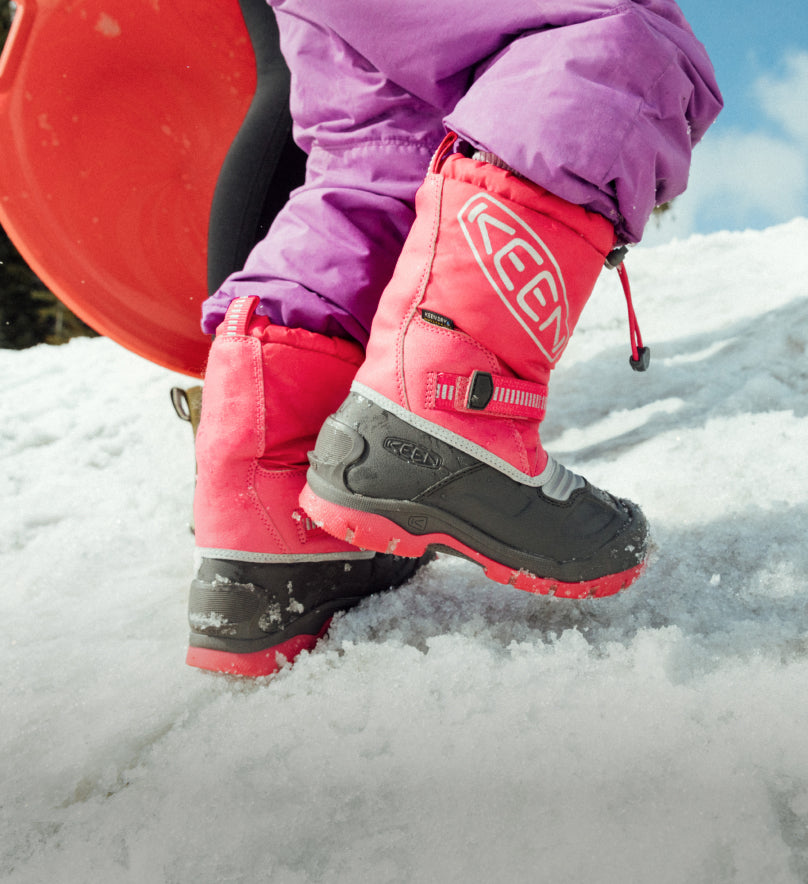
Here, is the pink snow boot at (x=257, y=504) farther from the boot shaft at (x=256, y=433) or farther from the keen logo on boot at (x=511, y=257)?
the keen logo on boot at (x=511, y=257)

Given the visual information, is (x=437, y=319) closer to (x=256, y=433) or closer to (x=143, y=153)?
(x=256, y=433)

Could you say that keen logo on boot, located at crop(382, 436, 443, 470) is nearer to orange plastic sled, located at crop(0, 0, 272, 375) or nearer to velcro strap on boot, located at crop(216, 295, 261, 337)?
velcro strap on boot, located at crop(216, 295, 261, 337)

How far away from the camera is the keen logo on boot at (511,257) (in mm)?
669

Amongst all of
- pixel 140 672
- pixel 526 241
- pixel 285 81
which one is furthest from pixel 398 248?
pixel 140 672

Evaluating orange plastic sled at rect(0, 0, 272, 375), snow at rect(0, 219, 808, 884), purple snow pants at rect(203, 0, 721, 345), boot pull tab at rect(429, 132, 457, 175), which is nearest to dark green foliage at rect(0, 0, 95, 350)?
orange plastic sled at rect(0, 0, 272, 375)

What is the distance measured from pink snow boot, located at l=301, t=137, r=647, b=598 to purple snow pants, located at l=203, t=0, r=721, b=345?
1.9 inches

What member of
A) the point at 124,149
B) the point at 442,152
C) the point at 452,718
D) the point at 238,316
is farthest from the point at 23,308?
the point at 452,718

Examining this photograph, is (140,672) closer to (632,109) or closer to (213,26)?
(632,109)

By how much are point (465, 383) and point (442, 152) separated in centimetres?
25

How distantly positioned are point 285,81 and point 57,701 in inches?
36.5

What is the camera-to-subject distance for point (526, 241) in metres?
0.67

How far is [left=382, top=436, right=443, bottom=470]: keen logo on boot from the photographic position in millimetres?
694

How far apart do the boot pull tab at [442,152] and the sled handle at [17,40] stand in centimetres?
76

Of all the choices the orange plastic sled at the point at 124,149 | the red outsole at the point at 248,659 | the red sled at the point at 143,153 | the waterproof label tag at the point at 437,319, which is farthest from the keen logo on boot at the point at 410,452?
the orange plastic sled at the point at 124,149
